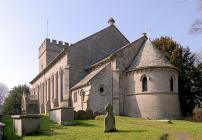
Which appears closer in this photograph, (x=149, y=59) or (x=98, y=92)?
(x=149, y=59)

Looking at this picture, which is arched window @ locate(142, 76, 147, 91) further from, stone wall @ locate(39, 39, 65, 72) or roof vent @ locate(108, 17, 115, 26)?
stone wall @ locate(39, 39, 65, 72)

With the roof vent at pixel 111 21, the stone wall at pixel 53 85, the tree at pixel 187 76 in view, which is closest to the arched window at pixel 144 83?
the tree at pixel 187 76

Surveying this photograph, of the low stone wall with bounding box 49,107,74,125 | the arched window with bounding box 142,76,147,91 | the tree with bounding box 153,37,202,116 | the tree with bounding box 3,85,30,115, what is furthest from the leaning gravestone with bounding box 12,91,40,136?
the tree with bounding box 3,85,30,115

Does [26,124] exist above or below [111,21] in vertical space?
below

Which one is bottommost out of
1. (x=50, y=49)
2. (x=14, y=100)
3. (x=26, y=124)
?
(x=14, y=100)

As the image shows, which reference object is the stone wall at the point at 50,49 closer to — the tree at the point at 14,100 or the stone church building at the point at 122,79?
the tree at the point at 14,100

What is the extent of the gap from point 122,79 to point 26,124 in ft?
67.8

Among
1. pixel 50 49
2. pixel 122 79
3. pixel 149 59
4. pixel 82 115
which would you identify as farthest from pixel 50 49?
pixel 82 115

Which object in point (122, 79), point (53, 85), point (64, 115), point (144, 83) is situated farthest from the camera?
point (53, 85)

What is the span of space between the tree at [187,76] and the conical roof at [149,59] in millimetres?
8583

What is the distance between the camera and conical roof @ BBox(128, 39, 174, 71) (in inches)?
1416

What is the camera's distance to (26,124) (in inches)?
742

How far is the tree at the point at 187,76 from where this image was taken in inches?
1788

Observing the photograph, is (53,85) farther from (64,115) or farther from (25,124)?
(25,124)
